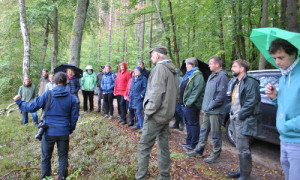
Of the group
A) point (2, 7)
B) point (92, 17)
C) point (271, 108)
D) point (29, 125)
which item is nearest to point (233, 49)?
point (271, 108)

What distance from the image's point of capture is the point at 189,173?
13.5ft

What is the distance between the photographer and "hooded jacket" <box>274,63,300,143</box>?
202cm

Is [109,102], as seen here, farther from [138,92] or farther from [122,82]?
[138,92]

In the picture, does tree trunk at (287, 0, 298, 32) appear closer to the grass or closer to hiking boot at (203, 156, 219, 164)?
hiking boot at (203, 156, 219, 164)

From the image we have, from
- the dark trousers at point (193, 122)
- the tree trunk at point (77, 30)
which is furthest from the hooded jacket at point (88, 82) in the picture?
the dark trousers at point (193, 122)

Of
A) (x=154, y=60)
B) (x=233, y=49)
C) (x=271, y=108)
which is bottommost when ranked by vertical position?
(x=271, y=108)

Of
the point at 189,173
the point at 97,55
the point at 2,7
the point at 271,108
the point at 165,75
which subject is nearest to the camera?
the point at 165,75

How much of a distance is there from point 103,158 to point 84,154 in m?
0.68

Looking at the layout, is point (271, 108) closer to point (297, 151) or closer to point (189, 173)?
point (189, 173)

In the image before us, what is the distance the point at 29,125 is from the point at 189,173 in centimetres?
689

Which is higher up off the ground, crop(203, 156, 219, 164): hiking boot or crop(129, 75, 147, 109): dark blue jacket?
crop(129, 75, 147, 109): dark blue jacket

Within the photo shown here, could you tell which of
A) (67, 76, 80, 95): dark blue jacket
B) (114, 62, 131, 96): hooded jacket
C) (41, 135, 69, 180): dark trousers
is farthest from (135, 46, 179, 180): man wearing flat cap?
(67, 76, 80, 95): dark blue jacket

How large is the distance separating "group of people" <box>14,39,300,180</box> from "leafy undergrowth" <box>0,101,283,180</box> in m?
0.38

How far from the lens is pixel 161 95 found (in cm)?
340
